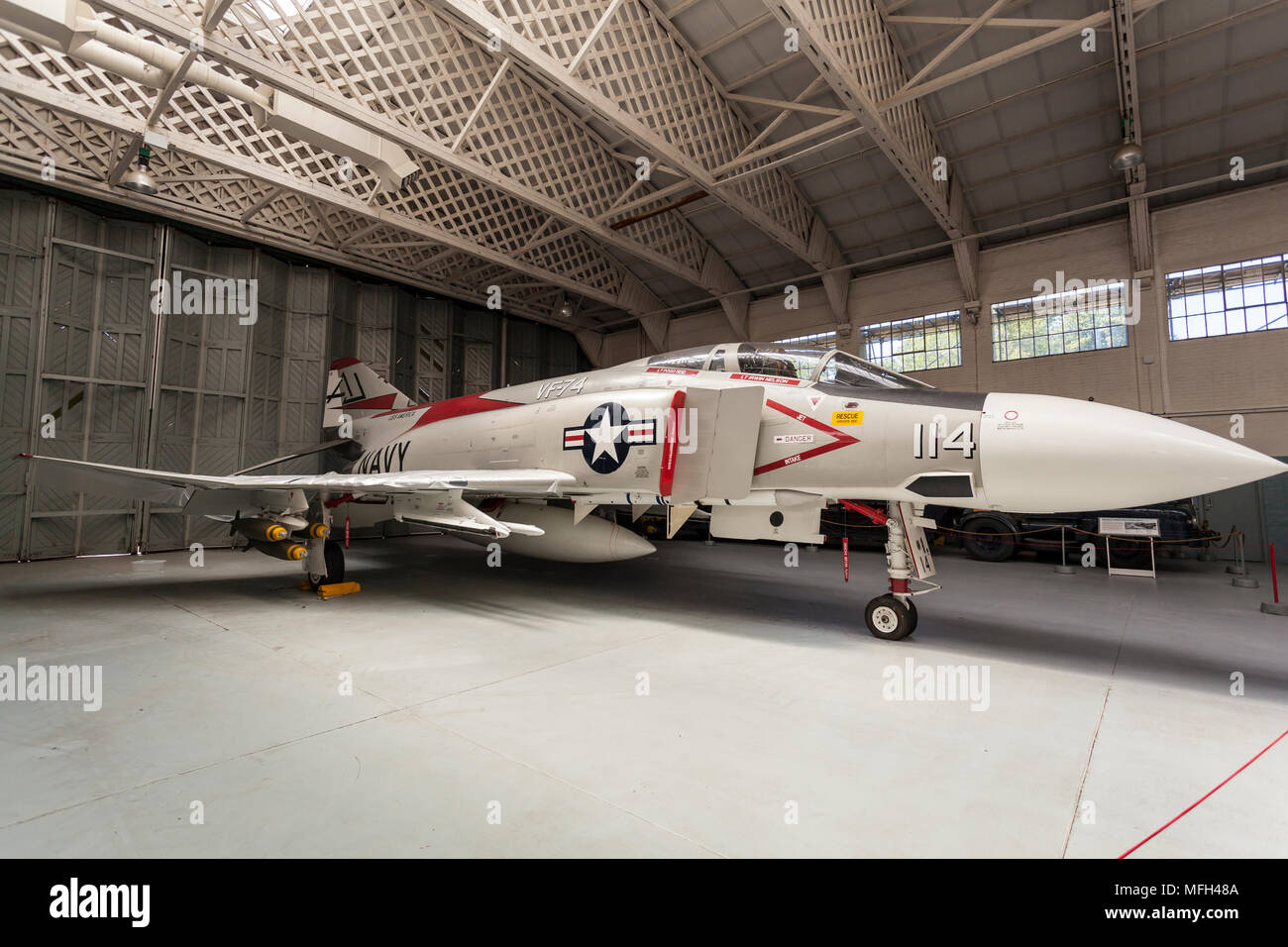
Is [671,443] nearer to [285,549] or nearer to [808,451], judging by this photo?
[808,451]

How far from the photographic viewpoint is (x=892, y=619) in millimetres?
4996

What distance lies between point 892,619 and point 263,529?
7.24m

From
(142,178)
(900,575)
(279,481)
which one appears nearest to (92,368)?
(142,178)

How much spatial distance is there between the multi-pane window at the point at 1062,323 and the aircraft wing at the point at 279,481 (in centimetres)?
1299

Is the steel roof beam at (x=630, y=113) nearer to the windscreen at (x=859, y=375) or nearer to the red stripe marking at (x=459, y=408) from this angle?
the red stripe marking at (x=459, y=408)

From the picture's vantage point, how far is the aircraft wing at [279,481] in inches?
226

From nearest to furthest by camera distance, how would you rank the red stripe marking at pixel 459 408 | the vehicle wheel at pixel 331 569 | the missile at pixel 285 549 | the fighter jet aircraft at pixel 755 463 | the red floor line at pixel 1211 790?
the red floor line at pixel 1211 790
the fighter jet aircraft at pixel 755 463
the missile at pixel 285 549
the vehicle wheel at pixel 331 569
the red stripe marking at pixel 459 408

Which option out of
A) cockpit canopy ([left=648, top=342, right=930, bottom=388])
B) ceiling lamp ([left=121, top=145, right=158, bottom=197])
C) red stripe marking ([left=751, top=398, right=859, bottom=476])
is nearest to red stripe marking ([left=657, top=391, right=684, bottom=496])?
cockpit canopy ([left=648, top=342, right=930, bottom=388])

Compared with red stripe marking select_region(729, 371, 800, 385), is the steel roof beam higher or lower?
higher

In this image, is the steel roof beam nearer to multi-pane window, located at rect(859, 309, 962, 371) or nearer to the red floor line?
multi-pane window, located at rect(859, 309, 962, 371)

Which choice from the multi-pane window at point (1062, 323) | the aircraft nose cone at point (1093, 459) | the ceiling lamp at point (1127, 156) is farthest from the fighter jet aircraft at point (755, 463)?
the multi-pane window at point (1062, 323)

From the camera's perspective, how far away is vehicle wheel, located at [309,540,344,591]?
22.7ft

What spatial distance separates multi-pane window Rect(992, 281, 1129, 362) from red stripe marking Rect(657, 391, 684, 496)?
1204cm
